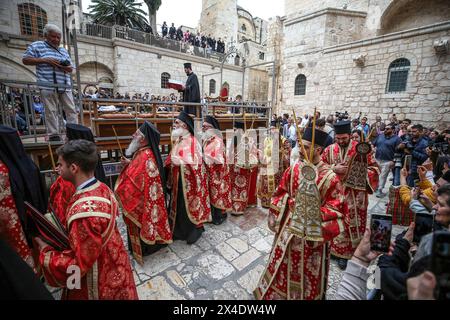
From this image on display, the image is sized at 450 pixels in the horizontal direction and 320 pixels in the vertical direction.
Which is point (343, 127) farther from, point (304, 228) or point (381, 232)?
point (381, 232)

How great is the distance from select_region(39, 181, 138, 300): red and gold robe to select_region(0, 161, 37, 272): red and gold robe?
777 millimetres

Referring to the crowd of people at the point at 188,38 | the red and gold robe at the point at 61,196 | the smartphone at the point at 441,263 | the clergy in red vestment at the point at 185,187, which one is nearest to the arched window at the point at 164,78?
the crowd of people at the point at 188,38

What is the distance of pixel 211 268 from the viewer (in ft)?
10.6

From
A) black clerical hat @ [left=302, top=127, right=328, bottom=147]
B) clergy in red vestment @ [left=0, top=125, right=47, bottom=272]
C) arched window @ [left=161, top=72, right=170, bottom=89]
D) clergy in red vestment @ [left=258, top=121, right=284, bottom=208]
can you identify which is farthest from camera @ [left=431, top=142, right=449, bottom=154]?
arched window @ [left=161, top=72, right=170, bottom=89]

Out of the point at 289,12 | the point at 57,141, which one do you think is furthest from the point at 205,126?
the point at 289,12

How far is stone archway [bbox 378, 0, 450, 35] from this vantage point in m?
14.1

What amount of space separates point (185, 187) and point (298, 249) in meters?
2.28

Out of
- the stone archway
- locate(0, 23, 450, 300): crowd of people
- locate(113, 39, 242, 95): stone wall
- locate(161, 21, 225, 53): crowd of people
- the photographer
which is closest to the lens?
locate(0, 23, 450, 300): crowd of people

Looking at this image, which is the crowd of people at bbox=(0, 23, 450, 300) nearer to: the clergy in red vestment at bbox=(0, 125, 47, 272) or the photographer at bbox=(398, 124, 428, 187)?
the clergy in red vestment at bbox=(0, 125, 47, 272)

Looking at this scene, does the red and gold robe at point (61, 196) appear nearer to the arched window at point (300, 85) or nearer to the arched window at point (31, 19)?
the arched window at point (300, 85)

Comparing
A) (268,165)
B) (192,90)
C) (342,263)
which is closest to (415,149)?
(268,165)

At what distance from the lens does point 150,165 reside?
10.7 feet
